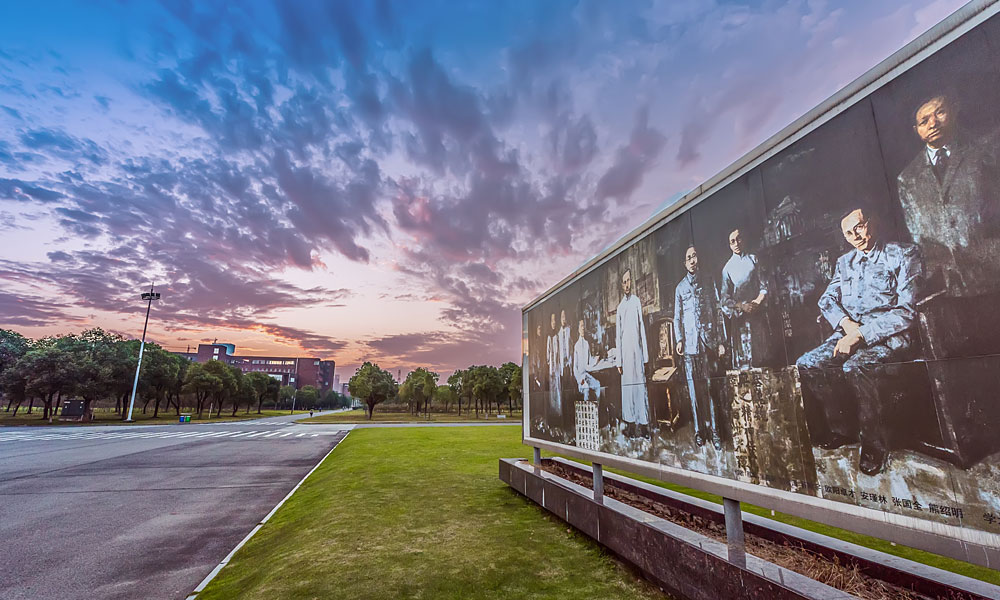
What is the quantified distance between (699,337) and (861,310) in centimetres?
166

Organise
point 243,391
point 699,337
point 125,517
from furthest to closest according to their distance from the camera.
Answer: point 243,391, point 125,517, point 699,337

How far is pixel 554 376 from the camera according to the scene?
27.9 ft

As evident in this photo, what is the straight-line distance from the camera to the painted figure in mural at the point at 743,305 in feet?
12.3

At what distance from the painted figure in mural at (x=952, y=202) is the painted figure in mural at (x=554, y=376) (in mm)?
6125

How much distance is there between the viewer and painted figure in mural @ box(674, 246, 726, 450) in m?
4.28

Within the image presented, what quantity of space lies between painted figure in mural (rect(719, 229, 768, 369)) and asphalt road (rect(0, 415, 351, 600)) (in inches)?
287

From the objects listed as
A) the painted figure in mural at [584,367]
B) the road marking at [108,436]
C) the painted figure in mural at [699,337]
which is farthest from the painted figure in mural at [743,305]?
the road marking at [108,436]

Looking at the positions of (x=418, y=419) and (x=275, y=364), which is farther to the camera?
(x=275, y=364)

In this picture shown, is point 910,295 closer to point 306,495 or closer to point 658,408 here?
point 658,408

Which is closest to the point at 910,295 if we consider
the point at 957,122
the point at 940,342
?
the point at 940,342

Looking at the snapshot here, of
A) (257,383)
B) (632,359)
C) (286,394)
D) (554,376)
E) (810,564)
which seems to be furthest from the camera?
(286,394)

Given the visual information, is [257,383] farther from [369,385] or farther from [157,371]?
[369,385]

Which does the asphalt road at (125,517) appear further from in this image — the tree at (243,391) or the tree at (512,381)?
the tree at (243,391)

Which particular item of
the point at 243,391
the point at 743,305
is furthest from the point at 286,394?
the point at 743,305
